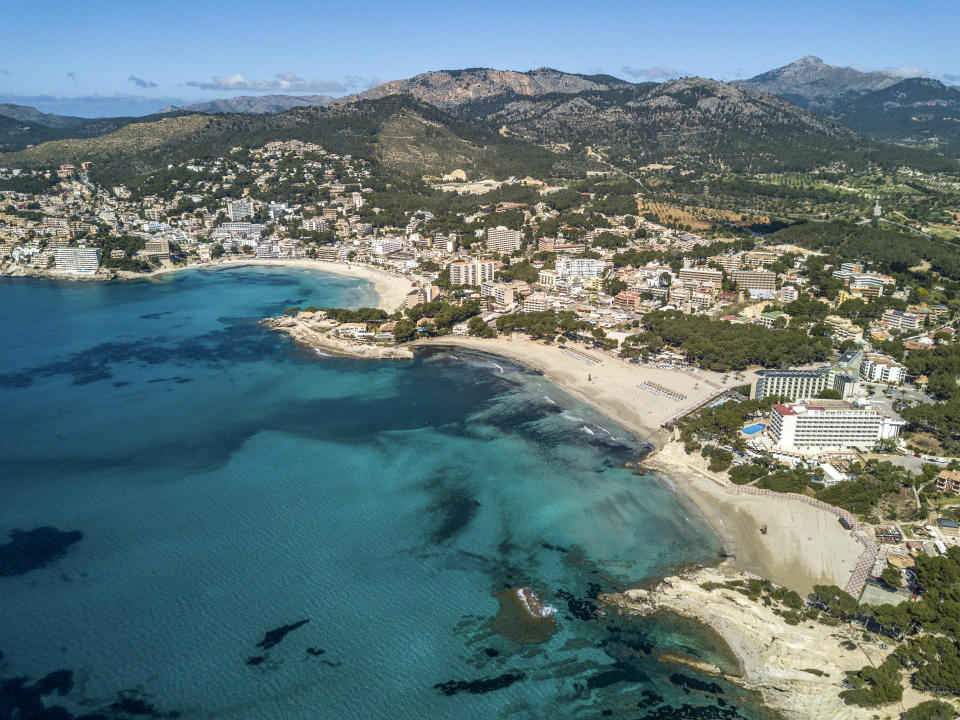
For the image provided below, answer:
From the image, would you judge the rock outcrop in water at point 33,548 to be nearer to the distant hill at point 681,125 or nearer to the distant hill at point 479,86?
the distant hill at point 681,125

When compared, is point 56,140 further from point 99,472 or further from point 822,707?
point 822,707

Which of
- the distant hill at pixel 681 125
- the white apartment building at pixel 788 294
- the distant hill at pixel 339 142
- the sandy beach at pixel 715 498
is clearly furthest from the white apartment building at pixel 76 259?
the distant hill at pixel 681 125

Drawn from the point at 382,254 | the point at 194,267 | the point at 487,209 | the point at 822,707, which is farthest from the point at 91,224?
the point at 822,707

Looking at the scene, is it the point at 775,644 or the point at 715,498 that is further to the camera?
the point at 715,498

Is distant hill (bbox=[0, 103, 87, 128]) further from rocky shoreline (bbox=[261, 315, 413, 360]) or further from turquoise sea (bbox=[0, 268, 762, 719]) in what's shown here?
turquoise sea (bbox=[0, 268, 762, 719])

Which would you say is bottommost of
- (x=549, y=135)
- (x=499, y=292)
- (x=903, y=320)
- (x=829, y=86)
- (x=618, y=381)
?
(x=618, y=381)

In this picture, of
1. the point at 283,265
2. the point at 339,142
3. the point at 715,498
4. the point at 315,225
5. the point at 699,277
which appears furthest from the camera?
the point at 339,142

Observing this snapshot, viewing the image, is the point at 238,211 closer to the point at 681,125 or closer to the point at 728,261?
the point at 728,261

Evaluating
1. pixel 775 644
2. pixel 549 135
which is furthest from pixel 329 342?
pixel 549 135
